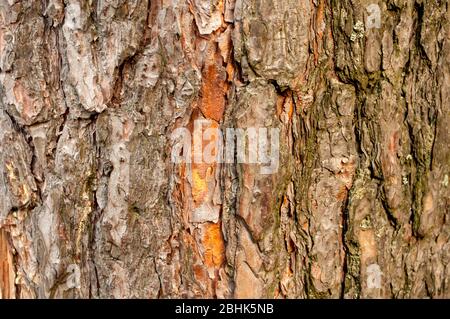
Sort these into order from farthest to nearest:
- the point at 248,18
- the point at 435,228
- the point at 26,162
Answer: the point at 435,228
the point at 26,162
the point at 248,18

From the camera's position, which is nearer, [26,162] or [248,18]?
[248,18]

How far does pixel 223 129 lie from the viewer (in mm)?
1325

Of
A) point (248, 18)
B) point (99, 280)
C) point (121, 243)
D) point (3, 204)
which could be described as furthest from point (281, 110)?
point (3, 204)

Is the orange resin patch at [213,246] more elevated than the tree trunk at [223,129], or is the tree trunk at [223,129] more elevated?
the tree trunk at [223,129]

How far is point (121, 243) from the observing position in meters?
1.33

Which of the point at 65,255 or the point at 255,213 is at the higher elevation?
the point at 255,213

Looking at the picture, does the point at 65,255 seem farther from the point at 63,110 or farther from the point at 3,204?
the point at 63,110

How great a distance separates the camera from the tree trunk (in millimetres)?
1285

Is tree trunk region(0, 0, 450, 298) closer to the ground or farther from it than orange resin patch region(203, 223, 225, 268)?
farther from it

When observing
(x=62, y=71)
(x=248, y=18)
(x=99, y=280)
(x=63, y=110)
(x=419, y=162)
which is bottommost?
(x=99, y=280)

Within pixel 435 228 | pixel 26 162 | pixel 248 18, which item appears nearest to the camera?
pixel 248 18

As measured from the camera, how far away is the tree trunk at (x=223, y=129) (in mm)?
1285

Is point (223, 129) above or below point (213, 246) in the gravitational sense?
above

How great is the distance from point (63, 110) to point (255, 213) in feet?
1.87
